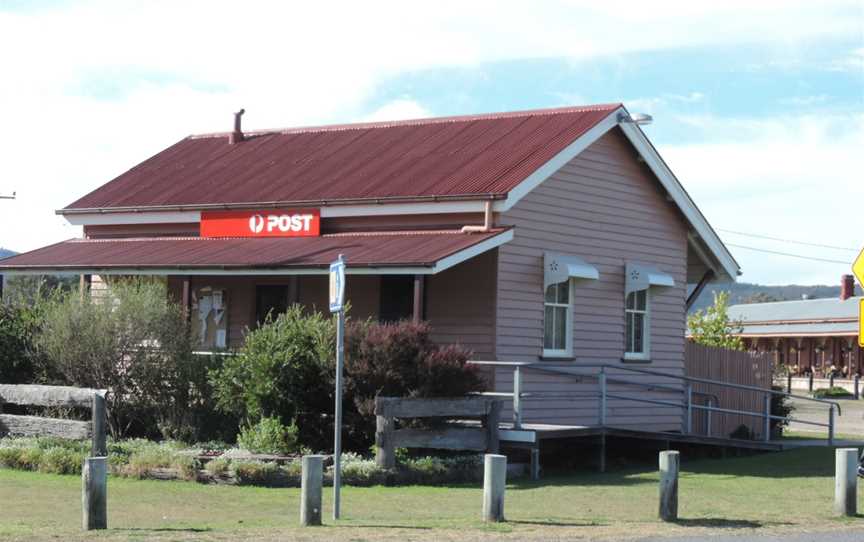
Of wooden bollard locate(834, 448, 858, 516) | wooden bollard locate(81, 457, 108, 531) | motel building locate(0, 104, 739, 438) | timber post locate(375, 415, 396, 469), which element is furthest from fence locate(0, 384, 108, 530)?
wooden bollard locate(834, 448, 858, 516)

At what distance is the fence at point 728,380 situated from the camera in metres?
28.0

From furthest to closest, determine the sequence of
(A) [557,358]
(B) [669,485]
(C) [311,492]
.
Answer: (A) [557,358]
(B) [669,485]
(C) [311,492]

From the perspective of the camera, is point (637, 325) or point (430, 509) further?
point (637, 325)

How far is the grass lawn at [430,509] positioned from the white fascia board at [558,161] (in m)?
4.63

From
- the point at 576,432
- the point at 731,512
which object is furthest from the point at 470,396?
the point at 731,512

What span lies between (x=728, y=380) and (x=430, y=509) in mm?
14879

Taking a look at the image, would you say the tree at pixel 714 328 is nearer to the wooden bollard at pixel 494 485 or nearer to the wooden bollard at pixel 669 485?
the wooden bollard at pixel 669 485

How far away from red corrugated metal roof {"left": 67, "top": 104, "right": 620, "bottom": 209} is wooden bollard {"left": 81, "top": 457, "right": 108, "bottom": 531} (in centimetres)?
1069

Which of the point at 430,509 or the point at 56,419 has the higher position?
the point at 56,419

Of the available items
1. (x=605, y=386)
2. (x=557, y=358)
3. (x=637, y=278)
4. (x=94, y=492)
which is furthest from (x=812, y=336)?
(x=94, y=492)

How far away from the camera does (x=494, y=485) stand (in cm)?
1371

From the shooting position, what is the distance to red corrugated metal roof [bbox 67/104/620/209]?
77.5 feet

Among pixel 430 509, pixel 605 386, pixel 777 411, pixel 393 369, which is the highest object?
pixel 393 369

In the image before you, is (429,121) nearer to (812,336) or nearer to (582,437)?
(582,437)
